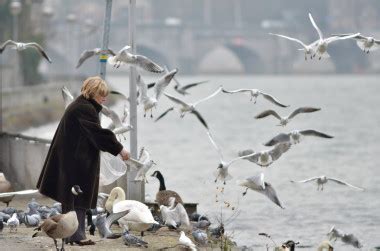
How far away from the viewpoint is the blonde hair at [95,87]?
13141 mm

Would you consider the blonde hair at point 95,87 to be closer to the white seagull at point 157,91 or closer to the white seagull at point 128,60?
the white seagull at point 128,60

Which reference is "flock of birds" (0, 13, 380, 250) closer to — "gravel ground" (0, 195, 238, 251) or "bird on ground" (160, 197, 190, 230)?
"bird on ground" (160, 197, 190, 230)

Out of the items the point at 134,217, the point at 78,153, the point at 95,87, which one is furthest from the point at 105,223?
the point at 95,87

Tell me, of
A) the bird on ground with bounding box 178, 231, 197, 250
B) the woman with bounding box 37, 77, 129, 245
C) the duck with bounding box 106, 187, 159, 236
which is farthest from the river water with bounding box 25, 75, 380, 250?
the woman with bounding box 37, 77, 129, 245

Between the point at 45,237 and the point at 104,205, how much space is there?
2253mm

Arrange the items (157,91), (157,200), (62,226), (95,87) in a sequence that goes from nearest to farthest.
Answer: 1. (62,226)
2. (95,87)
3. (157,200)
4. (157,91)

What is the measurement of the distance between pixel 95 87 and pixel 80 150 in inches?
27.1

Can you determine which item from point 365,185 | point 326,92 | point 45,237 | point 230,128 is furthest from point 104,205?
point 326,92

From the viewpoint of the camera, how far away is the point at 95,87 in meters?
13.2

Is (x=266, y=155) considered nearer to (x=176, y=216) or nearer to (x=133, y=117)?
(x=176, y=216)

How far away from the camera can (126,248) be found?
14.1 metres

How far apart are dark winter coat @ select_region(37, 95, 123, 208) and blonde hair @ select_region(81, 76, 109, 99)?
0.16 meters

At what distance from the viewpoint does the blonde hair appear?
13.1m

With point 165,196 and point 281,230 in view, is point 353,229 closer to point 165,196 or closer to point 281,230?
point 281,230
